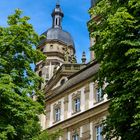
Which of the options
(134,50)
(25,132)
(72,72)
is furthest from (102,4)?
(72,72)

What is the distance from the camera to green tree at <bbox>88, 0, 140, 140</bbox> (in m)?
16.3

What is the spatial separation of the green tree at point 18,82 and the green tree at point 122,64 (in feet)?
13.7

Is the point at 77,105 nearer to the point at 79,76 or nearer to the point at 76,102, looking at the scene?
the point at 76,102

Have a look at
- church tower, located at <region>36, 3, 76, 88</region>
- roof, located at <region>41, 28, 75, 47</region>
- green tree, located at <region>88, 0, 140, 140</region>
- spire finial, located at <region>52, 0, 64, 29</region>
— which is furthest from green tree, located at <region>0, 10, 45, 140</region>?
spire finial, located at <region>52, 0, 64, 29</region>

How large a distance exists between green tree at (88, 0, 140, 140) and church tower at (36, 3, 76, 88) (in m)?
41.1

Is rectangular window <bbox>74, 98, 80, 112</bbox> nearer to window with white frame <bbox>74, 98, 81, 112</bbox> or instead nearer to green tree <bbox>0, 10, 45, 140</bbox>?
window with white frame <bbox>74, 98, 81, 112</bbox>

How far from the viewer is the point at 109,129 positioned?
17.4 meters

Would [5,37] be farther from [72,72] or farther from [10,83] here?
[72,72]

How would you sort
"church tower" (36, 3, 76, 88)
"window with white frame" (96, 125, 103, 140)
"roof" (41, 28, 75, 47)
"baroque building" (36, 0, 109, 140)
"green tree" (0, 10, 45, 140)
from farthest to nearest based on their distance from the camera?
"roof" (41, 28, 75, 47)
"church tower" (36, 3, 76, 88)
"baroque building" (36, 0, 109, 140)
"window with white frame" (96, 125, 103, 140)
"green tree" (0, 10, 45, 140)

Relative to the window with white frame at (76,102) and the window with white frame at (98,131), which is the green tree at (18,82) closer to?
the window with white frame at (98,131)

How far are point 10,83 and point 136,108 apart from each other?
22.2 ft

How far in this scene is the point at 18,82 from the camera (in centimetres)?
2161

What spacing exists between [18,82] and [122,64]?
6310 millimetres

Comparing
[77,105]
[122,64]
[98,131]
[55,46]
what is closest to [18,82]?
[122,64]
